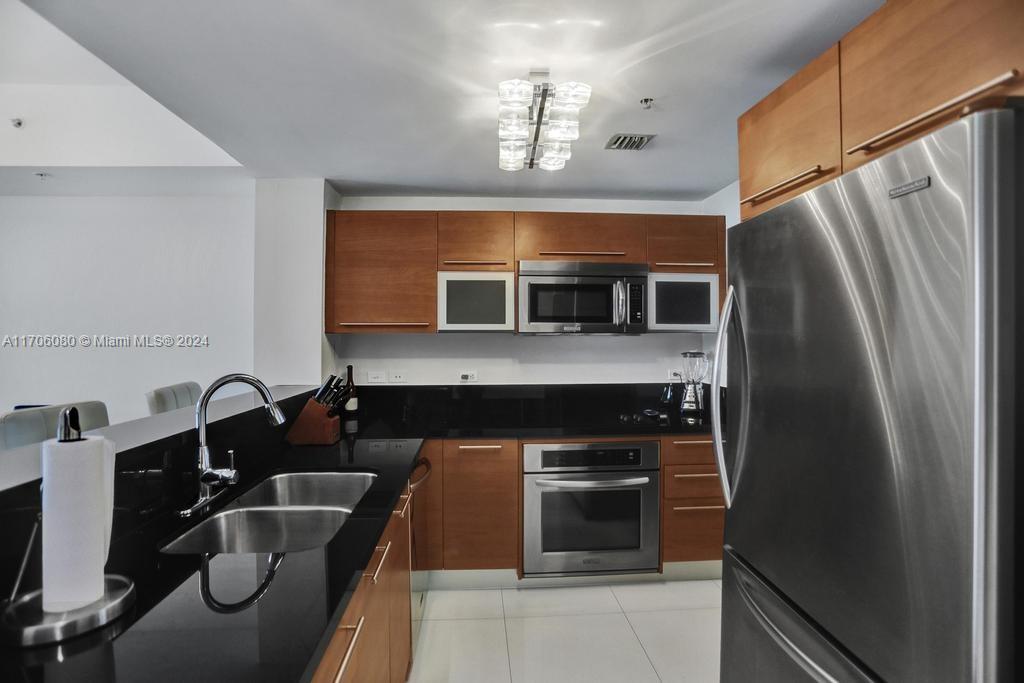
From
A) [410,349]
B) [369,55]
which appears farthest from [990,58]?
[410,349]

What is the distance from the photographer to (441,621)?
2.61 metres

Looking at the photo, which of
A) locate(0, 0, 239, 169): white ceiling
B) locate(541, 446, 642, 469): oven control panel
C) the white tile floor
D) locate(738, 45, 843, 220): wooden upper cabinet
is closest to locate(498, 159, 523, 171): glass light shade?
locate(738, 45, 843, 220): wooden upper cabinet

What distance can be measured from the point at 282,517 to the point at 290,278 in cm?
171

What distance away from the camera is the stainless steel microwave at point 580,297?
3.19 m

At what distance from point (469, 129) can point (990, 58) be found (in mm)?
1803

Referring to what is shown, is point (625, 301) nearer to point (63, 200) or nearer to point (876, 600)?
point (876, 600)

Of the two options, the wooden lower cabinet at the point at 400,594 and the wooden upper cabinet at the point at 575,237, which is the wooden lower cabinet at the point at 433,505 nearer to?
the wooden lower cabinet at the point at 400,594

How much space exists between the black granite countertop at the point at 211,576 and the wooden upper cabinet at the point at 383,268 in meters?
0.97

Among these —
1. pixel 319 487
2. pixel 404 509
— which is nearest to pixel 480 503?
pixel 404 509

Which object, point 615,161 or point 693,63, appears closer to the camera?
point 693,63

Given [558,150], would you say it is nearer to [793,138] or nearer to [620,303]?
[793,138]

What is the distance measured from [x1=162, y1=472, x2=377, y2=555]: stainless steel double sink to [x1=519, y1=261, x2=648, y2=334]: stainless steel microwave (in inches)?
58.5

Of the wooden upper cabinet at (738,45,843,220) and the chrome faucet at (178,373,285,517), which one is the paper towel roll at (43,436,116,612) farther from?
the wooden upper cabinet at (738,45,843,220)

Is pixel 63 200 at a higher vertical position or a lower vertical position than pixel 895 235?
higher
